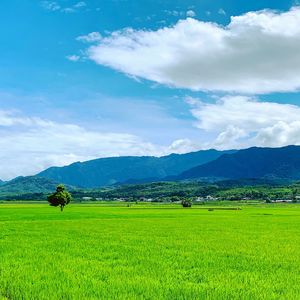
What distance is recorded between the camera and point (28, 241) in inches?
1189

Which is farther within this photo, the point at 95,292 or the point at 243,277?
the point at 243,277

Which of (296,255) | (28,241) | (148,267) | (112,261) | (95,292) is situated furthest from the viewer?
(28,241)

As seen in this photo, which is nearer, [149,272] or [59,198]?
[149,272]

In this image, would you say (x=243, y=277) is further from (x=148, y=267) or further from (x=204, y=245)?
(x=204, y=245)

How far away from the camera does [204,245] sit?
88.1 ft

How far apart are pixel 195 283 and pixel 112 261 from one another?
6254 millimetres

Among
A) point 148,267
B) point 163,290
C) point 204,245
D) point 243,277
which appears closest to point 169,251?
point 204,245

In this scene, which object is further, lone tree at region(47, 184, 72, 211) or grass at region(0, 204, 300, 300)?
lone tree at region(47, 184, 72, 211)

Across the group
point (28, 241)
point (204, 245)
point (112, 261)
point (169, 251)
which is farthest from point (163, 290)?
point (28, 241)

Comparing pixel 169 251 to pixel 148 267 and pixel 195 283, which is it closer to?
pixel 148 267

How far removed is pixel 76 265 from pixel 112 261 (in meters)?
2.10

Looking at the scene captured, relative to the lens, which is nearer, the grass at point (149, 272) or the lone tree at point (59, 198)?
the grass at point (149, 272)

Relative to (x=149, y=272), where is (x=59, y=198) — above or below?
above

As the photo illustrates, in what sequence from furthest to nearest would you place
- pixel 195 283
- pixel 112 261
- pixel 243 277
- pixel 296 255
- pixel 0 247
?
pixel 0 247 → pixel 296 255 → pixel 112 261 → pixel 243 277 → pixel 195 283
